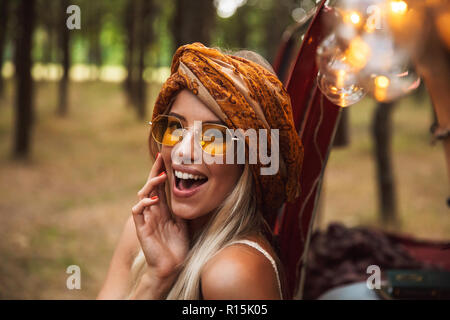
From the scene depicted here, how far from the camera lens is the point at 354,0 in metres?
2.20

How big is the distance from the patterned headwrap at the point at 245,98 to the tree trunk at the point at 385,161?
649 cm

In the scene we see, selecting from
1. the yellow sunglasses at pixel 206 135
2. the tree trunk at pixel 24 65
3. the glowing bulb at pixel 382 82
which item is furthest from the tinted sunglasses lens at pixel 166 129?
the tree trunk at pixel 24 65

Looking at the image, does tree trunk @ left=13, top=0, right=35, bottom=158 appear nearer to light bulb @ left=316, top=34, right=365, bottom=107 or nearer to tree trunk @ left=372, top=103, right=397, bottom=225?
tree trunk @ left=372, top=103, right=397, bottom=225

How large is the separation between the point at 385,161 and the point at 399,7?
6.82 metres

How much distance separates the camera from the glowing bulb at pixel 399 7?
1.57m

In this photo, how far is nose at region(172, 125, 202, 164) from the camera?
1.75 m

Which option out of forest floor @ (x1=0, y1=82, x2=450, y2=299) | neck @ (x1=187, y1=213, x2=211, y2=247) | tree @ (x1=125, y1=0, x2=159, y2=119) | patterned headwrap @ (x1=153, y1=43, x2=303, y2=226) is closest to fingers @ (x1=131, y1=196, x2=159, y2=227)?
neck @ (x1=187, y1=213, x2=211, y2=247)

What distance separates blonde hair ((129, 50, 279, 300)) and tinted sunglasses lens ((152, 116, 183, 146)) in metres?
0.34

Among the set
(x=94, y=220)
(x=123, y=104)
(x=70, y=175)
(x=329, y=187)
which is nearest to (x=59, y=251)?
(x=94, y=220)

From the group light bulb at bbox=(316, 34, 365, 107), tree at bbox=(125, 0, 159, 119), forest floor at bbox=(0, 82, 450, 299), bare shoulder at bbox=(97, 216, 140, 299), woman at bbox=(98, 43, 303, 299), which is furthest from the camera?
tree at bbox=(125, 0, 159, 119)

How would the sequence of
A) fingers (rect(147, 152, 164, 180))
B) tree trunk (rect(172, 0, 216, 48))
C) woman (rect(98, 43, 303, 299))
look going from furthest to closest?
tree trunk (rect(172, 0, 216, 48)), fingers (rect(147, 152, 164, 180)), woman (rect(98, 43, 303, 299))

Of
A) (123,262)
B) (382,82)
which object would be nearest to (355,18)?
(382,82)

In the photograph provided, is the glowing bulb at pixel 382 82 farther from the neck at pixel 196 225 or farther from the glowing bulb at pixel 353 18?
the neck at pixel 196 225

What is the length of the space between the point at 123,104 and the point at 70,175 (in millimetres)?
11338
